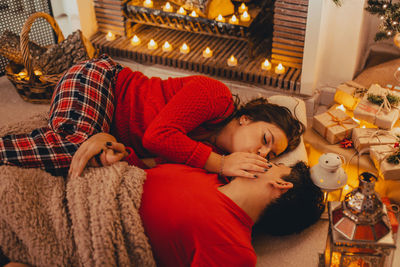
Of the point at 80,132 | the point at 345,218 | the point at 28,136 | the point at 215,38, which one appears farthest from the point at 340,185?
the point at 215,38

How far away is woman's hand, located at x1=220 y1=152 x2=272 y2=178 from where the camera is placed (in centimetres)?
124

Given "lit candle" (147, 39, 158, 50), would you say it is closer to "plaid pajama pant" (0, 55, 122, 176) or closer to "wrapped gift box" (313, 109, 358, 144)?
"plaid pajama pant" (0, 55, 122, 176)

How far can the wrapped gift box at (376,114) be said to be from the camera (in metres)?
1.68

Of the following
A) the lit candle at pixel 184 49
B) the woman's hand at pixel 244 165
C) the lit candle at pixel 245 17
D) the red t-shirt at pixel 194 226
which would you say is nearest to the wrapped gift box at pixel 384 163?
the woman's hand at pixel 244 165

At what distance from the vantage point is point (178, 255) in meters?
1.14

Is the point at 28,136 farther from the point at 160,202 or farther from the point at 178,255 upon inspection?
the point at 178,255

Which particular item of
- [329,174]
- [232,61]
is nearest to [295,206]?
[329,174]

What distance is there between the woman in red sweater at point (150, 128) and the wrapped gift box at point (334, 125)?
19cm

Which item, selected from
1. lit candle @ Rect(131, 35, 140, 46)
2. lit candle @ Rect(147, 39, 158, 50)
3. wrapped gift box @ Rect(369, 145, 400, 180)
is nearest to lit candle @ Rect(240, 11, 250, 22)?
lit candle @ Rect(147, 39, 158, 50)

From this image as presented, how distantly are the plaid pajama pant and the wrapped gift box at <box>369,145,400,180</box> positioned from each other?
3.51 ft

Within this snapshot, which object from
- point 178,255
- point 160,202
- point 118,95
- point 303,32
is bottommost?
point 178,255

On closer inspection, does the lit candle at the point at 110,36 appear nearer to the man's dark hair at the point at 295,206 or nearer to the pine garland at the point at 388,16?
the pine garland at the point at 388,16

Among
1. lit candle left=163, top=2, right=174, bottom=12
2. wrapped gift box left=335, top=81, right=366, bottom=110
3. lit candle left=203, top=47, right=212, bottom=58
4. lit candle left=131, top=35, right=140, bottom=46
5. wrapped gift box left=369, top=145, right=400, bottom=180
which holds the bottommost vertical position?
wrapped gift box left=369, top=145, right=400, bottom=180

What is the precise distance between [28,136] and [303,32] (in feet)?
4.70
